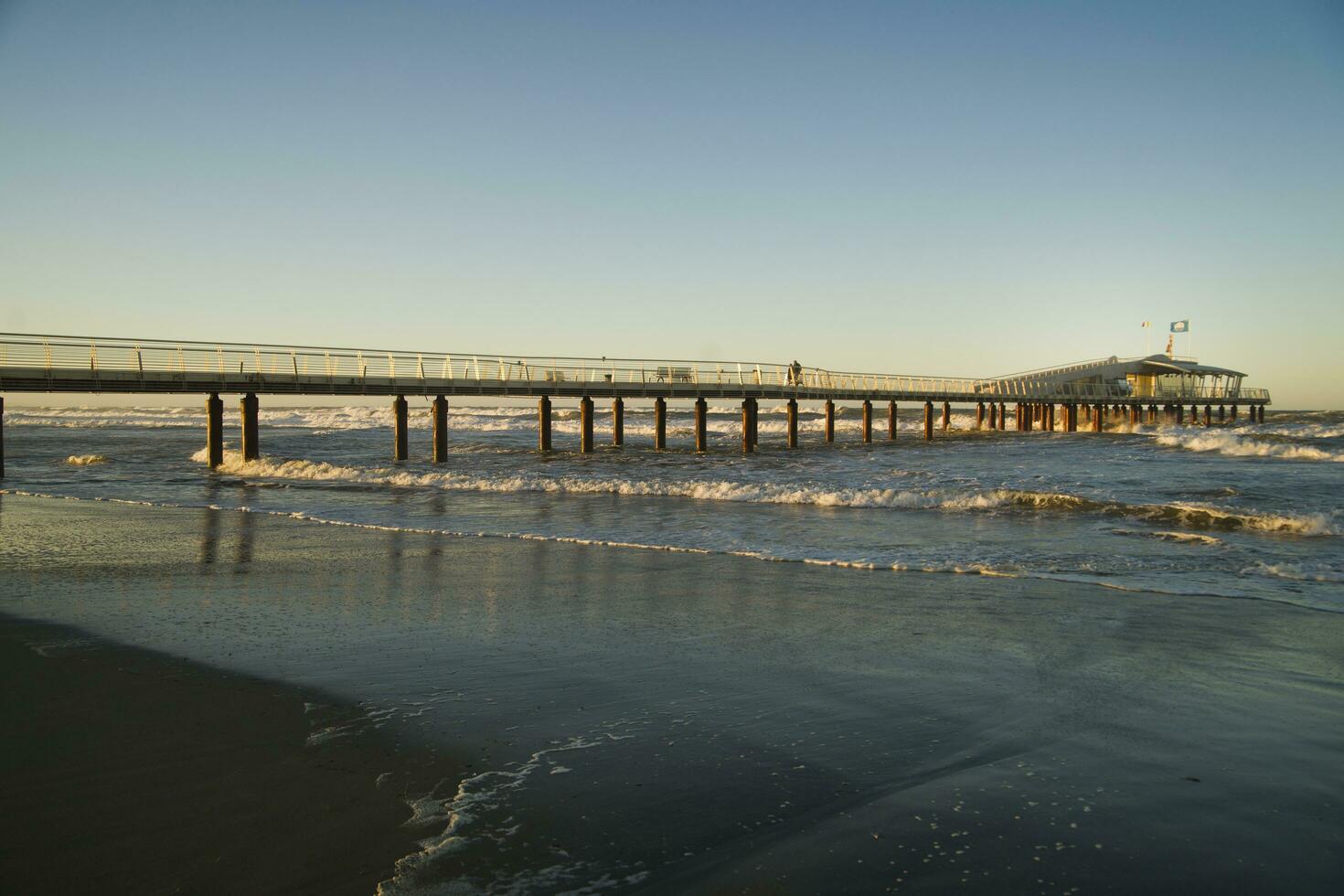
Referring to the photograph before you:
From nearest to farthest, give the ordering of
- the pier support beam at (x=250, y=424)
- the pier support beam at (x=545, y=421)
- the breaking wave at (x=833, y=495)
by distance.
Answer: the breaking wave at (x=833, y=495) → the pier support beam at (x=250, y=424) → the pier support beam at (x=545, y=421)

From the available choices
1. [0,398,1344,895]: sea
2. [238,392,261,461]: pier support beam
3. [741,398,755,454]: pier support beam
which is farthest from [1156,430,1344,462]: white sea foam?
[238,392,261,461]: pier support beam

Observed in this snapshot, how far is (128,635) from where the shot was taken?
6.46 meters

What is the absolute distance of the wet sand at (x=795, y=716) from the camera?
10.6 ft

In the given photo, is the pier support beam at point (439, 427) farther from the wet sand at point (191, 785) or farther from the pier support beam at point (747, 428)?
the wet sand at point (191, 785)

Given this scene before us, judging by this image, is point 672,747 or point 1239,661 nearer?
point 672,747

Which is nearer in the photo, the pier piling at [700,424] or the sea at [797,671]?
the sea at [797,671]

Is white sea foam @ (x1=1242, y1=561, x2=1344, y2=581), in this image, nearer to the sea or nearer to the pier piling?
the sea

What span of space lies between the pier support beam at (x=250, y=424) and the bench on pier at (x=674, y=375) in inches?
598

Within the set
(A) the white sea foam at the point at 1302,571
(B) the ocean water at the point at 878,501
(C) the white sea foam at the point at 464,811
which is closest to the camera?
(C) the white sea foam at the point at 464,811

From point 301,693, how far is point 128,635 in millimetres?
2186

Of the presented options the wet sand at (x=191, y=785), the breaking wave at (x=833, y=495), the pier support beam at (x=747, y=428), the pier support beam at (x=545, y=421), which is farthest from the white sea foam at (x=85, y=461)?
the wet sand at (x=191, y=785)

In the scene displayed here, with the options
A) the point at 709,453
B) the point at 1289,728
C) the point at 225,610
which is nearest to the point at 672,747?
the point at 1289,728

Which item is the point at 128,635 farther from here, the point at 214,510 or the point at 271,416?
the point at 271,416

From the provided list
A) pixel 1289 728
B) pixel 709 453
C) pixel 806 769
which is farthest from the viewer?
pixel 709 453
